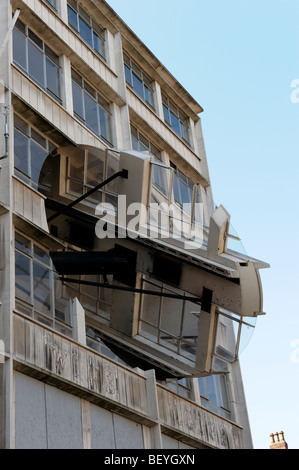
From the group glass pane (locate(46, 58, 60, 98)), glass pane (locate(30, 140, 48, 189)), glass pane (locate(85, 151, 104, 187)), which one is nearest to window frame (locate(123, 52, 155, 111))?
glass pane (locate(46, 58, 60, 98))

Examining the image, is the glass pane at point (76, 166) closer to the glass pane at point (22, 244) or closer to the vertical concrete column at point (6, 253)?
the vertical concrete column at point (6, 253)

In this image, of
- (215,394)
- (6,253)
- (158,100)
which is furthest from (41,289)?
(158,100)

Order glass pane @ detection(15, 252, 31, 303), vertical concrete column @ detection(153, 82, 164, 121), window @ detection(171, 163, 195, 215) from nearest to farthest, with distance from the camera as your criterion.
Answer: glass pane @ detection(15, 252, 31, 303), window @ detection(171, 163, 195, 215), vertical concrete column @ detection(153, 82, 164, 121)

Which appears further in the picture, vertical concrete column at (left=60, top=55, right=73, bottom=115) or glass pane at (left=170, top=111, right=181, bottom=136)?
glass pane at (left=170, top=111, right=181, bottom=136)

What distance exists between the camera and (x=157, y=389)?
2258 centimetres

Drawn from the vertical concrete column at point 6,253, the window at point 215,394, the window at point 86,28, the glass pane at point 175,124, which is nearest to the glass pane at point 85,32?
the window at point 86,28

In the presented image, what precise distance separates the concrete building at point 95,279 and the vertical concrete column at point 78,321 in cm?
5

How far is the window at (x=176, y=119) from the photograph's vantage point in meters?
34.1

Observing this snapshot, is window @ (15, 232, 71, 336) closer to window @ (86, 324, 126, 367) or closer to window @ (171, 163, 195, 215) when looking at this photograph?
window @ (86, 324, 126, 367)

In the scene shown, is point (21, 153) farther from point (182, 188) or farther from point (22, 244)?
point (182, 188)

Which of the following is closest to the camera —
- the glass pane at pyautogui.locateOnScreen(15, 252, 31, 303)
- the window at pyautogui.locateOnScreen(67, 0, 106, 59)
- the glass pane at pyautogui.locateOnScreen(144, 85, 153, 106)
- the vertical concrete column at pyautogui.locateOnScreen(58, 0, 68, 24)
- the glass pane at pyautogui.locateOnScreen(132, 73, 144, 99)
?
the glass pane at pyautogui.locateOnScreen(15, 252, 31, 303)

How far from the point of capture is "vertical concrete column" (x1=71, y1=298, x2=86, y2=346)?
20.6 m

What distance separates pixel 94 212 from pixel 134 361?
4518 mm

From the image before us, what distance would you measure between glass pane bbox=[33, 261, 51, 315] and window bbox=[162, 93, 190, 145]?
47.9ft
